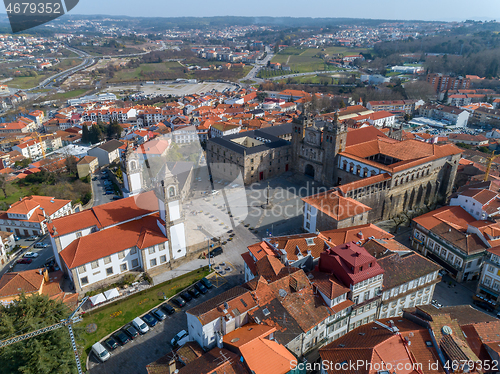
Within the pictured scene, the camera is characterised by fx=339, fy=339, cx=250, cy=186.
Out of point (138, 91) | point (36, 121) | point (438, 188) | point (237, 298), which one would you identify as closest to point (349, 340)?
point (237, 298)

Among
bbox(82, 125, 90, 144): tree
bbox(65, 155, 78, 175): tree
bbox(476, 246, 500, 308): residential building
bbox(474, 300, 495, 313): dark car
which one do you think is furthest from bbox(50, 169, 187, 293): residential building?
bbox(82, 125, 90, 144): tree

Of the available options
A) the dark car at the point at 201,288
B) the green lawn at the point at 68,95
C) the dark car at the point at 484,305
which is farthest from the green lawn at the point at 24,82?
the dark car at the point at 484,305

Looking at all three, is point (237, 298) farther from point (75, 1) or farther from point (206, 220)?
point (75, 1)

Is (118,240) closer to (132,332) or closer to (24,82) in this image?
(132,332)

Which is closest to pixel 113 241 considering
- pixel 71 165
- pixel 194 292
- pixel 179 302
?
pixel 179 302

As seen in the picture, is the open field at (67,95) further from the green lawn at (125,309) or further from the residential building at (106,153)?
the green lawn at (125,309)

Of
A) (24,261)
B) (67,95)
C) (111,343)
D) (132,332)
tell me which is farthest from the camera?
(67,95)
